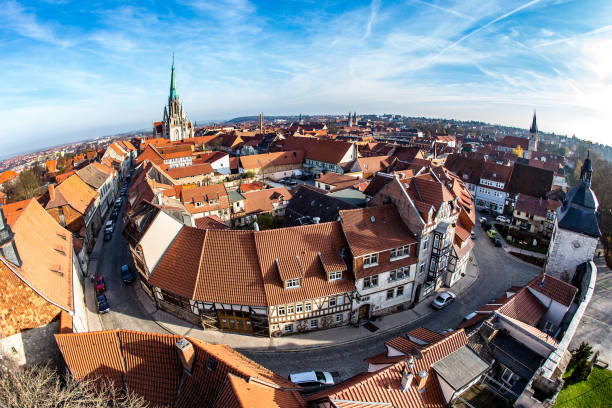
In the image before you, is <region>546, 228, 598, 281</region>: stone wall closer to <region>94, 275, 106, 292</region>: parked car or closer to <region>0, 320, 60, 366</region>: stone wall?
<region>0, 320, 60, 366</region>: stone wall

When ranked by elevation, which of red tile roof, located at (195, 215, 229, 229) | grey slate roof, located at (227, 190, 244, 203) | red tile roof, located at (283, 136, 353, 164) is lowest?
red tile roof, located at (195, 215, 229, 229)

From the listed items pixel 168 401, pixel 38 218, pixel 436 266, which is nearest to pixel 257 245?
pixel 168 401

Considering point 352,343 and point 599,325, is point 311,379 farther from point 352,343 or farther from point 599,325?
point 599,325

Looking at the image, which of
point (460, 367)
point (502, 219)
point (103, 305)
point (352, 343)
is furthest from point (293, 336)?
point (502, 219)

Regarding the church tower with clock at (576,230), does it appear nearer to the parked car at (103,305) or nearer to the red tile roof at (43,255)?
the red tile roof at (43,255)

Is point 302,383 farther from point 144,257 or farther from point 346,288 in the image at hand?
point 144,257

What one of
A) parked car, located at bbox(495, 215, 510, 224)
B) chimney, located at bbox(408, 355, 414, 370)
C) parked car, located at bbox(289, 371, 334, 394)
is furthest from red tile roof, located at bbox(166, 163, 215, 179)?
chimney, located at bbox(408, 355, 414, 370)
